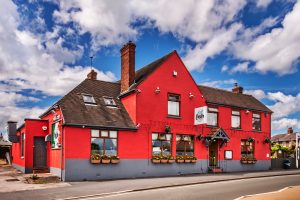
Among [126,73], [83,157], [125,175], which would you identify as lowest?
[125,175]

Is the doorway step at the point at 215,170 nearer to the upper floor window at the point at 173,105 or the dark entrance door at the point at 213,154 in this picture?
the dark entrance door at the point at 213,154

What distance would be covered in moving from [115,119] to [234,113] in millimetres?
12688

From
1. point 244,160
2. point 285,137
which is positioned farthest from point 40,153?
point 285,137

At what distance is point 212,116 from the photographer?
28203 mm

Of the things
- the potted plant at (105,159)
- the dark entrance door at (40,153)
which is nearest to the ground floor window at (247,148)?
the potted plant at (105,159)

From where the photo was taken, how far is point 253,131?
102 feet

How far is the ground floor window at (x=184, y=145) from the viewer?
2512 centimetres

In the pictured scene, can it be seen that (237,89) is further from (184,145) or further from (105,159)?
(105,159)

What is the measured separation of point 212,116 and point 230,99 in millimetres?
3960

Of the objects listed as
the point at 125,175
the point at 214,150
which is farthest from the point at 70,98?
the point at 214,150

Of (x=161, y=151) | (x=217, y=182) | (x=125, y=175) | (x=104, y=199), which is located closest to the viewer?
(x=104, y=199)

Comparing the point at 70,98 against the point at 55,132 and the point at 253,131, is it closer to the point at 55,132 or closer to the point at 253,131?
the point at 55,132

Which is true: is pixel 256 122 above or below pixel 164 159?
above

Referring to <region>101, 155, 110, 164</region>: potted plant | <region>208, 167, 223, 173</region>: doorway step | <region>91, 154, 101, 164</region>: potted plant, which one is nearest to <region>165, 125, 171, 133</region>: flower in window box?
<region>101, 155, 110, 164</region>: potted plant
